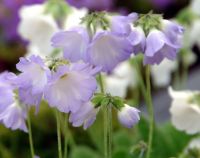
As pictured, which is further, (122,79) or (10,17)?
(10,17)

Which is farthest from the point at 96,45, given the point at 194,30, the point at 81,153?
the point at 194,30

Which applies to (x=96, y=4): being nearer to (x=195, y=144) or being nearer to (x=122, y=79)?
(x=122, y=79)

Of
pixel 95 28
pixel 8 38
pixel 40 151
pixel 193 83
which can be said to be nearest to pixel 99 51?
pixel 95 28

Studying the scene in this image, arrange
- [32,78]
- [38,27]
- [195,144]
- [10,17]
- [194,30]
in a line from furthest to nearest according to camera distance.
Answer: [10,17], [194,30], [38,27], [195,144], [32,78]

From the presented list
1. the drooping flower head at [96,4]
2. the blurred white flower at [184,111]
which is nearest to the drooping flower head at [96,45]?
the blurred white flower at [184,111]

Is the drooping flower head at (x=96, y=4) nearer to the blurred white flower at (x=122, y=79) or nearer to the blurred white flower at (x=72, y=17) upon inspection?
the blurred white flower at (x=122, y=79)

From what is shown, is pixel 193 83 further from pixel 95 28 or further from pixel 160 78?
pixel 95 28
